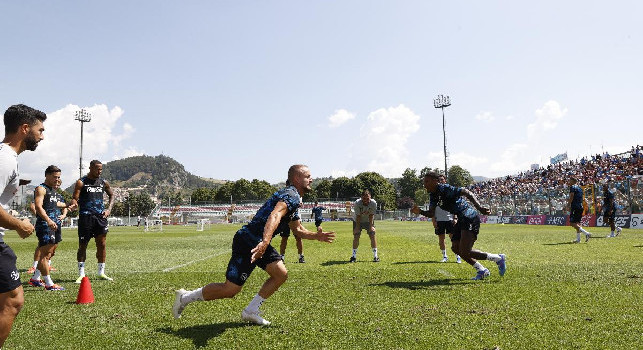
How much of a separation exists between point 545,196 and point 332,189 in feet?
343

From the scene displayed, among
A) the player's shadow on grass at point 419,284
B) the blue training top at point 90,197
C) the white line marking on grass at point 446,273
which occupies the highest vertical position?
the blue training top at point 90,197

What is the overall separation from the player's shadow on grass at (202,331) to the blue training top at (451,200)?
485 centimetres

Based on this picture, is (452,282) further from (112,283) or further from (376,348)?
(112,283)

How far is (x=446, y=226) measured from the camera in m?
12.2

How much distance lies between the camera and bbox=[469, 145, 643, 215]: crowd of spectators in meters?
30.6

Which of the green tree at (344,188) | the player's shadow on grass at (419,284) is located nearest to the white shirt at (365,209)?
the player's shadow on grass at (419,284)

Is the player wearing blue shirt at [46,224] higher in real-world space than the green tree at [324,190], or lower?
lower

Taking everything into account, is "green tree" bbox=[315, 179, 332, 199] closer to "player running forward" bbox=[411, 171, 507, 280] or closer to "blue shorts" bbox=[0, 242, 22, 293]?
"player running forward" bbox=[411, 171, 507, 280]

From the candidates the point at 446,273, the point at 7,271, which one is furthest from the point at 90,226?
the point at 446,273

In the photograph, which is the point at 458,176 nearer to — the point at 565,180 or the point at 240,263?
the point at 565,180

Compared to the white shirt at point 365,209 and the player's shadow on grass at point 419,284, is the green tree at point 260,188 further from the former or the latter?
the player's shadow on grass at point 419,284

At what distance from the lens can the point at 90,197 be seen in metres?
9.11

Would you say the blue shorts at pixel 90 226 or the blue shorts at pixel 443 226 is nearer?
the blue shorts at pixel 90 226

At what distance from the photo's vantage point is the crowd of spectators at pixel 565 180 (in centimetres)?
3055
